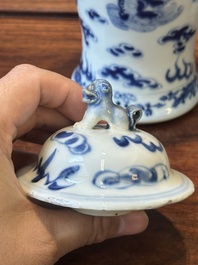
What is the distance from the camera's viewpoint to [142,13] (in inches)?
20.6

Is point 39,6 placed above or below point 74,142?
below

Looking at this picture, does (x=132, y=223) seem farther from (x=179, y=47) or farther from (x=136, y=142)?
(x=179, y=47)

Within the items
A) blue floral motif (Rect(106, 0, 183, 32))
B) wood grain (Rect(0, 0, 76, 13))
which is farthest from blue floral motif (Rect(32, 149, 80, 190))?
wood grain (Rect(0, 0, 76, 13))

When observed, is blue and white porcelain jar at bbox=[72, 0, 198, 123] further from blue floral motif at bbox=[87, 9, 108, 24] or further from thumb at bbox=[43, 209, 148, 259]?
thumb at bbox=[43, 209, 148, 259]

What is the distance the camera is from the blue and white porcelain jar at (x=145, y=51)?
1.73 feet

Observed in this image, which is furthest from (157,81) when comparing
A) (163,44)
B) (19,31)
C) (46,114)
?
(19,31)

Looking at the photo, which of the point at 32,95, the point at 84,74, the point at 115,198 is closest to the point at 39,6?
the point at 84,74

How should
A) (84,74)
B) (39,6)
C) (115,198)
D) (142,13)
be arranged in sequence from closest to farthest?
(115,198)
(142,13)
(84,74)
(39,6)

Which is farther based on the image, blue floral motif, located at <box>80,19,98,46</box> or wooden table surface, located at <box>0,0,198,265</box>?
blue floral motif, located at <box>80,19,98,46</box>

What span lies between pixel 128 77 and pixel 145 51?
1.5 inches

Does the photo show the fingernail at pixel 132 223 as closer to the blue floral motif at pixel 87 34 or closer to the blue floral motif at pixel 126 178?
the blue floral motif at pixel 126 178

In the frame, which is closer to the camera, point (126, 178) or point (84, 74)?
point (126, 178)

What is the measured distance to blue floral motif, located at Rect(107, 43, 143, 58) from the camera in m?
0.56

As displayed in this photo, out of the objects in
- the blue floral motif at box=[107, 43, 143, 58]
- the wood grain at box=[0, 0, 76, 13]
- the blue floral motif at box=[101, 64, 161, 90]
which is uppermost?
the blue floral motif at box=[107, 43, 143, 58]
